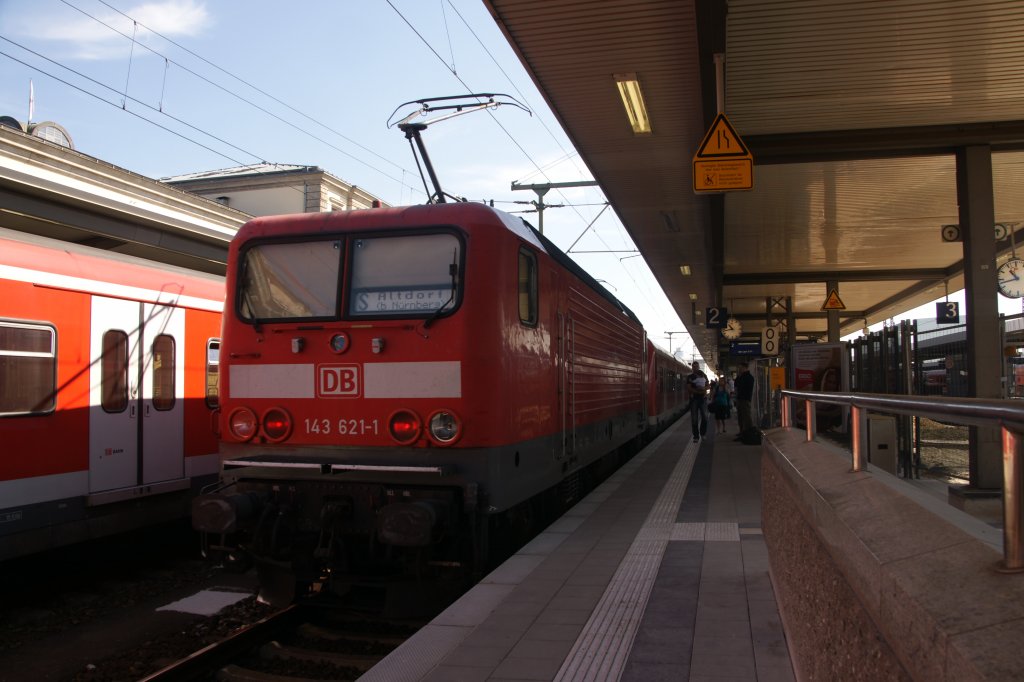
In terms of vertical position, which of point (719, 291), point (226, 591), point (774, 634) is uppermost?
point (719, 291)

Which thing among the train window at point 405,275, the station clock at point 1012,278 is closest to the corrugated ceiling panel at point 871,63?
the station clock at point 1012,278

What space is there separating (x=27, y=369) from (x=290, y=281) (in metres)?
2.39

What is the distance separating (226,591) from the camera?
7254 millimetres


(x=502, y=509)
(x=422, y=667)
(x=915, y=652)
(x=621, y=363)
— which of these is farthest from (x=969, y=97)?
(x=915, y=652)

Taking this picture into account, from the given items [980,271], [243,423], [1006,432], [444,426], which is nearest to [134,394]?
[243,423]

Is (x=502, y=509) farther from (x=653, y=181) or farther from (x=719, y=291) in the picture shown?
(x=719, y=291)

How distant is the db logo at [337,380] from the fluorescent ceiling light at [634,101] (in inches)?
185

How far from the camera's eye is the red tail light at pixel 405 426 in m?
5.66

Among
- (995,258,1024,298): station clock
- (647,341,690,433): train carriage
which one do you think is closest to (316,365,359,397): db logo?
(995,258,1024,298): station clock

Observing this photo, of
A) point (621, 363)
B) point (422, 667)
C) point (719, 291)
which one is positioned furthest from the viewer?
point (719, 291)

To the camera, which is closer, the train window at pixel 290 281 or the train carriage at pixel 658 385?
the train window at pixel 290 281

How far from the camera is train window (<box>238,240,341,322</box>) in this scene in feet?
20.1

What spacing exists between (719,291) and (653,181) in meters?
11.9

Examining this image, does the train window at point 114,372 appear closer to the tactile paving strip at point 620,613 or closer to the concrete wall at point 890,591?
the tactile paving strip at point 620,613
